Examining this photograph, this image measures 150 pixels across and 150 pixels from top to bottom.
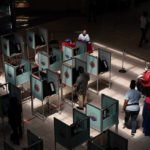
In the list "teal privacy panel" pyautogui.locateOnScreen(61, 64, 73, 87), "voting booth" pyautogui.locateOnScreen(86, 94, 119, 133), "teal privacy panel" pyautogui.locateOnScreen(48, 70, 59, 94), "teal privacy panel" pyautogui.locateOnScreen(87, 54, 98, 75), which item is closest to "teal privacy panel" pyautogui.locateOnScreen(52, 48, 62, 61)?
"teal privacy panel" pyautogui.locateOnScreen(87, 54, 98, 75)

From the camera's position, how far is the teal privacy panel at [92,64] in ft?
43.7

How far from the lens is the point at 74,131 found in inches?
380

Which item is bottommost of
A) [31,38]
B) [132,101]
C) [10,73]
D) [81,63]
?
[132,101]

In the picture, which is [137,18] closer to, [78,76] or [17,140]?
[78,76]

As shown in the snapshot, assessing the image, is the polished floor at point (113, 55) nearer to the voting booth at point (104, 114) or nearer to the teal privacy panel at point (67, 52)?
the voting booth at point (104, 114)

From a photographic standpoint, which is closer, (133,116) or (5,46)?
(133,116)

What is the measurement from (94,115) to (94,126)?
374 millimetres

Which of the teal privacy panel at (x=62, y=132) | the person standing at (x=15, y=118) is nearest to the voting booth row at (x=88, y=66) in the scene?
the person standing at (x=15, y=118)

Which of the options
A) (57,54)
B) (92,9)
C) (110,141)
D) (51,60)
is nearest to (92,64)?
(57,54)

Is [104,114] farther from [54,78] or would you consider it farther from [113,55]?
[113,55]

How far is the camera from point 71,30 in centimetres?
2089

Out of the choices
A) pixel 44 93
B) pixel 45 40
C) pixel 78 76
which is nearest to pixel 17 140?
pixel 44 93

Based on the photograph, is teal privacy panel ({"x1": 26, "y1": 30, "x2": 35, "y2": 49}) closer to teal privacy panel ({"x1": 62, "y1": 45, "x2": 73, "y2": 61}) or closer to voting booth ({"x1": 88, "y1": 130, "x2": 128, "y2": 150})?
teal privacy panel ({"x1": 62, "y1": 45, "x2": 73, "y2": 61})

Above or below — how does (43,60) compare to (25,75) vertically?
above
